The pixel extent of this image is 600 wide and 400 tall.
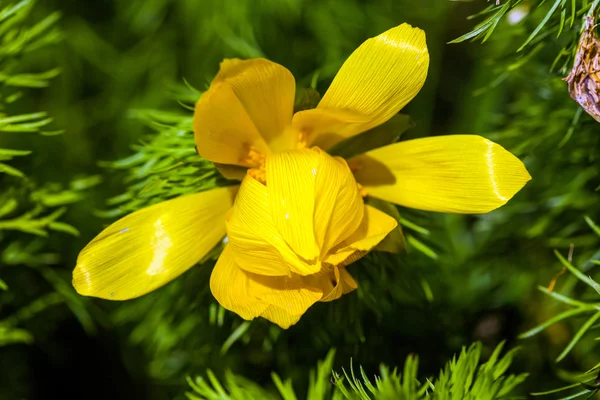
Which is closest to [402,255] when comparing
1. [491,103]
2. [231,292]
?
[231,292]

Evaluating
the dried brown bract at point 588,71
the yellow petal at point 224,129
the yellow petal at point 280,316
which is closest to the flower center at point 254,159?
the yellow petal at point 224,129

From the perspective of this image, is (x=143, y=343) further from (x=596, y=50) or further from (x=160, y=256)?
(x=596, y=50)

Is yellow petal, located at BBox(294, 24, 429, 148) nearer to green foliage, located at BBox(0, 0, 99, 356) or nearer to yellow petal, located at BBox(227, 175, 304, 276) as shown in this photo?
yellow petal, located at BBox(227, 175, 304, 276)

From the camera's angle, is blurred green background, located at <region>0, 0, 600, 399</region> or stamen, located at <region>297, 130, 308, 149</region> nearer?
stamen, located at <region>297, 130, 308, 149</region>

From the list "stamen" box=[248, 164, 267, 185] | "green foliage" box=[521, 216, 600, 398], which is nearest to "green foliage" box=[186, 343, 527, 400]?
"green foliage" box=[521, 216, 600, 398]

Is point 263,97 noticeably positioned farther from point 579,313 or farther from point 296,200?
point 579,313

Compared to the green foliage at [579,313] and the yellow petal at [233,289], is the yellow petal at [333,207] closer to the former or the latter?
the yellow petal at [233,289]

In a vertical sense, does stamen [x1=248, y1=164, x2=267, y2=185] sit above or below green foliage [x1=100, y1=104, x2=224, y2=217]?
above
